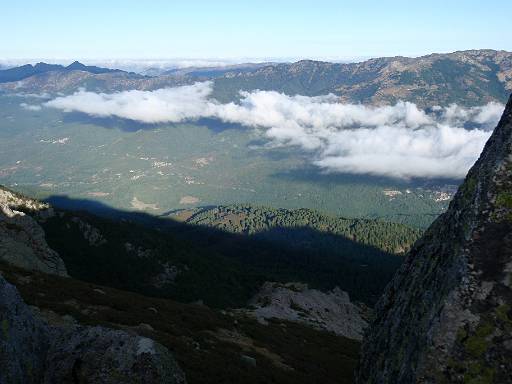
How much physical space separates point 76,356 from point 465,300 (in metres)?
16.7

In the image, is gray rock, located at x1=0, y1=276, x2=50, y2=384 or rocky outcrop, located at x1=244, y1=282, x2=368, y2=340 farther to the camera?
rocky outcrop, located at x1=244, y1=282, x2=368, y2=340

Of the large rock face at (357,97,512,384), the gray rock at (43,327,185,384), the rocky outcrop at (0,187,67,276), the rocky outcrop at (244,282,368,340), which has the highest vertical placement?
the large rock face at (357,97,512,384)

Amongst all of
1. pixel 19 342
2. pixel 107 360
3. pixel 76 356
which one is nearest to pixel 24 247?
pixel 19 342

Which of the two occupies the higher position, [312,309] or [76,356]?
[76,356]

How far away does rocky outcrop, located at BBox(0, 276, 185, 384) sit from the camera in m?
18.4

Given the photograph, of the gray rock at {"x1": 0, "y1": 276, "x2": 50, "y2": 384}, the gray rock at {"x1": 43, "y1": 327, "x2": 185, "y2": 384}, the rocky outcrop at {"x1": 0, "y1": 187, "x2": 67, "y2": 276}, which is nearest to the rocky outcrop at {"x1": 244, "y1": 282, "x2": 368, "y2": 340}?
the rocky outcrop at {"x1": 0, "y1": 187, "x2": 67, "y2": 276}

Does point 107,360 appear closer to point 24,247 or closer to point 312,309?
point 24,247

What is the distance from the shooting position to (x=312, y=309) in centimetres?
13188

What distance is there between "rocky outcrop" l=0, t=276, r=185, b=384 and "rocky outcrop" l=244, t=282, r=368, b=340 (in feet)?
279

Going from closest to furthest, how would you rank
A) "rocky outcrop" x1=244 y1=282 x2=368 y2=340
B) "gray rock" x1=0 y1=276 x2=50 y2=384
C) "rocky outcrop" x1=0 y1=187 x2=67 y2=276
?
"gray rock" x1=0 y1=276 x2=50 y2=384, "rocky outcrop" x1=0 y1=187 x2=67 y2=276, "rocky outcrop" x1=244 y1=282 x2=368 y2=340

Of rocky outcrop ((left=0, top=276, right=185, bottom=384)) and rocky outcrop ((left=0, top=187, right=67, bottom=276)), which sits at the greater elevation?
rocky outcrop ((left=0, top=276, right=185, bottom=384))

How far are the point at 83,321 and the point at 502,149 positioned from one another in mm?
33281

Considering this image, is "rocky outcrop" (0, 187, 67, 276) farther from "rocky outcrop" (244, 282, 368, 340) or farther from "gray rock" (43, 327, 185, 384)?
"gray rock" (43, 327, 185, 384)

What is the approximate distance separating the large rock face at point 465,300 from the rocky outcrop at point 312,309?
294 feet
